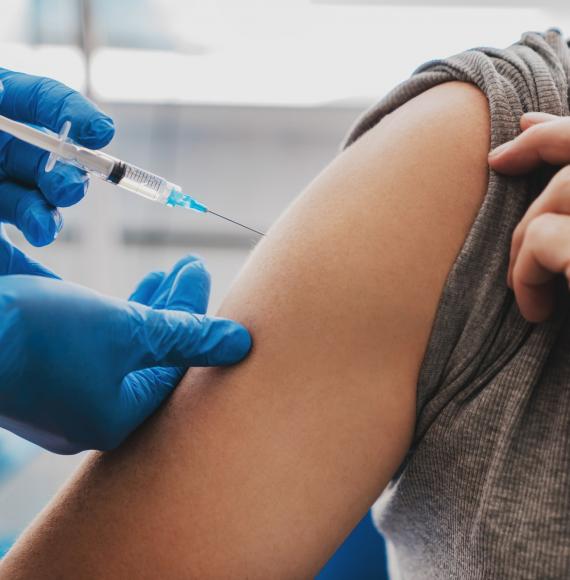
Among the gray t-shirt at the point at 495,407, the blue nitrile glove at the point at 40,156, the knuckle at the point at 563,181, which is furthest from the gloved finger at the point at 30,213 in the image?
the knuckle at the point at 563,181

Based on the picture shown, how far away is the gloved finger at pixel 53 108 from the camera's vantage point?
0.96 metres

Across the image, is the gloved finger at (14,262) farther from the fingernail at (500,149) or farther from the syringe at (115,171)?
the fingernail at (500,149)

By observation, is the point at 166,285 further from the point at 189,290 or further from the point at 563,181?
the point at 563,181

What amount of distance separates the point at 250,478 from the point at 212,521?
69 mm

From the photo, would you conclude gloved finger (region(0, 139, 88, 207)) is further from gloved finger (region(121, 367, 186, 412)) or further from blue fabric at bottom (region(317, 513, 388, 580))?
blue fabric at bottom (region(317, 513, 388, 580))

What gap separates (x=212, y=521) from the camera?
0.74m

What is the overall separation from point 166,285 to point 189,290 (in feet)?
0.34

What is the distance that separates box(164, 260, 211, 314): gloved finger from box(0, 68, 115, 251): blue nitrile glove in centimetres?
21

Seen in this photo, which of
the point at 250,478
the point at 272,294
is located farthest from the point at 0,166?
the point at 250,478

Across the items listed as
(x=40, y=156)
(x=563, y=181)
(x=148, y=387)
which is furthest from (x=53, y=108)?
(x=563, y=181)

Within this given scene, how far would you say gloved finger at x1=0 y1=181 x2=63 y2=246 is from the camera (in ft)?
3.25

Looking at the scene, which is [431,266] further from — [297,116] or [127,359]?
[297,116]

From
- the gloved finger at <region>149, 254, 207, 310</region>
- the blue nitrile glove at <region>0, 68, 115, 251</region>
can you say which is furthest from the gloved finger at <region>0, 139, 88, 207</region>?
the gloved finger at <region>149, 254, 207, 310</region>

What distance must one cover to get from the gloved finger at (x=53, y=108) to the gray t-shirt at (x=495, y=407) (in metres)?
0.56
